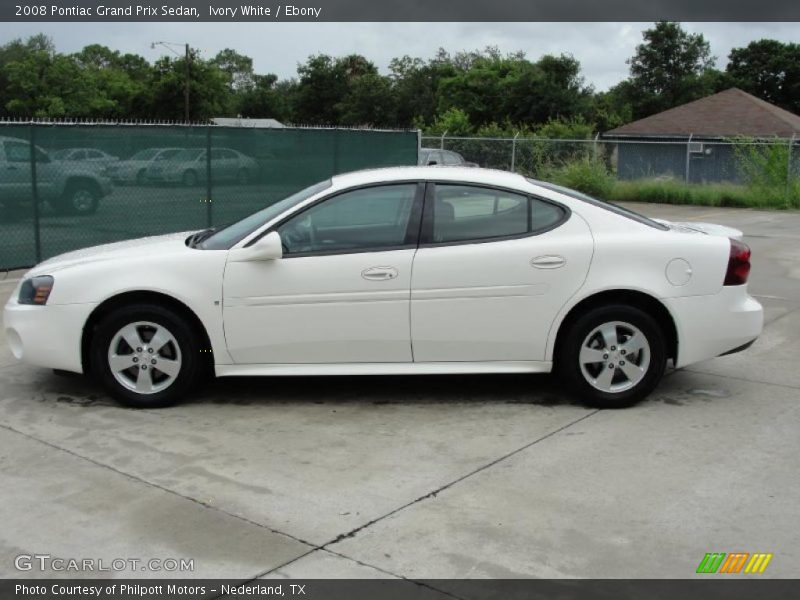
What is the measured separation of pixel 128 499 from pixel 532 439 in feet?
7.56

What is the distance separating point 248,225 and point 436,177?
4.33 ft

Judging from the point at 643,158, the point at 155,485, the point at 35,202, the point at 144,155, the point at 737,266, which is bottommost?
the point at 155,485

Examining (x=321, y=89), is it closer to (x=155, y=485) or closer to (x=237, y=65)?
(x=237, y=65)

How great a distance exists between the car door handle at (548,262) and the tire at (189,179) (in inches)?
319

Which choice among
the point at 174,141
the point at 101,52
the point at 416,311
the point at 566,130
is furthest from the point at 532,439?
the point at 101,52

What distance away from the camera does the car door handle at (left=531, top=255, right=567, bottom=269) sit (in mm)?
5910

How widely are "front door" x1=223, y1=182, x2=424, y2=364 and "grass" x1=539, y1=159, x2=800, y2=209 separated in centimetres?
2016

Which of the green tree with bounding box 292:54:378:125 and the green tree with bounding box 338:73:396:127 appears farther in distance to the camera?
the green tree with bounding box 292:54:378:125

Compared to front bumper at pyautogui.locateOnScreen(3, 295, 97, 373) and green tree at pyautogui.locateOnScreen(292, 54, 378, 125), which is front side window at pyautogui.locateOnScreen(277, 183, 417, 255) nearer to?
front bumper at pyautogui.locateOnScreen(3, 295, 97, 373)

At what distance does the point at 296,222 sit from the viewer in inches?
237

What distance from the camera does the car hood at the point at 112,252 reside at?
20.0 feet

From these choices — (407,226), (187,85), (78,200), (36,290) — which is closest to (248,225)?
(407,226)

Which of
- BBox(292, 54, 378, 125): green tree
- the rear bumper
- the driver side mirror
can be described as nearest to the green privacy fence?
the driver side mirror

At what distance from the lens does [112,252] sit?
6.24 meters
